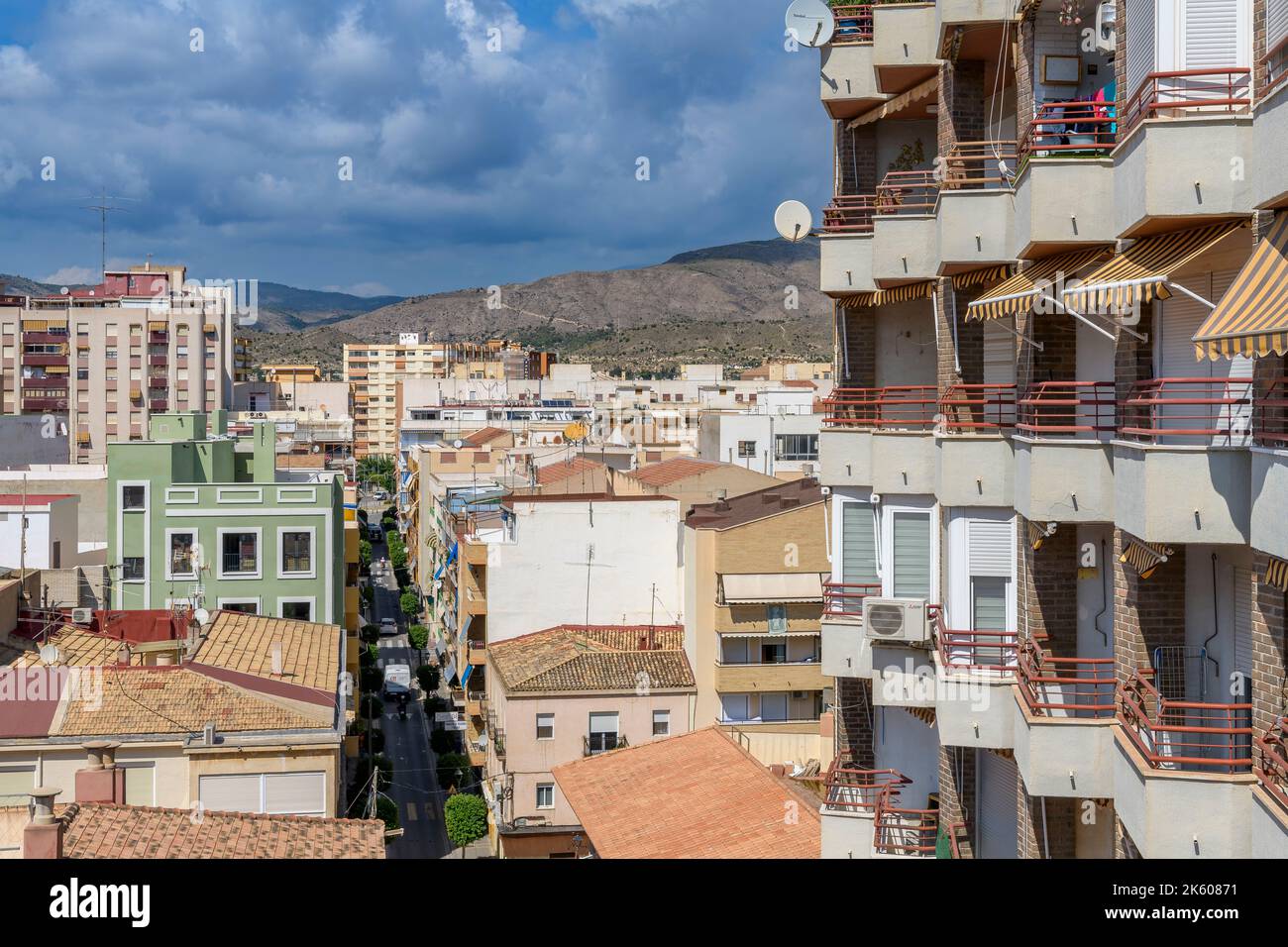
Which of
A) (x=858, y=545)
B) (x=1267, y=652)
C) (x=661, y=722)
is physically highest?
(x=858, y=545)

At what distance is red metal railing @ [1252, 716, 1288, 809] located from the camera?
720cm

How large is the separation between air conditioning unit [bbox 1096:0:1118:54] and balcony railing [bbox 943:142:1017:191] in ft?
4.84

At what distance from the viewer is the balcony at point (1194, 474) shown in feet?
25.2

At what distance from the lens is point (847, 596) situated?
14961 millimetres

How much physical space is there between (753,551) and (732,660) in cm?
259

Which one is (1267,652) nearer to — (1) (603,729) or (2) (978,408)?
(2) (978,408)

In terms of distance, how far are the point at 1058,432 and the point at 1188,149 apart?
3.43 meters

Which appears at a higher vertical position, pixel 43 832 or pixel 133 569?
pixel 133 569

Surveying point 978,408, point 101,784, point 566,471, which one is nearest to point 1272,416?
point 978,408

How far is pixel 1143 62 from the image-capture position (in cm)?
889

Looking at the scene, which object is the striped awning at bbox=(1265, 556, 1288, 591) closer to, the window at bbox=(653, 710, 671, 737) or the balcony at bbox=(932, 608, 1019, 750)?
the balcony at bbox=(932, 608, 1019, 750)

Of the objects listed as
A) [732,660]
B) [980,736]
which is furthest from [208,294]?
[980,736]

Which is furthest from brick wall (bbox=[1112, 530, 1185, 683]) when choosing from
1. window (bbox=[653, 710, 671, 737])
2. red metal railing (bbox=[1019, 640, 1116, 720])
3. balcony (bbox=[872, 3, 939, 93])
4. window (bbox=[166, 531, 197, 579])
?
window (bbox=[166, 531, 197, 579])
